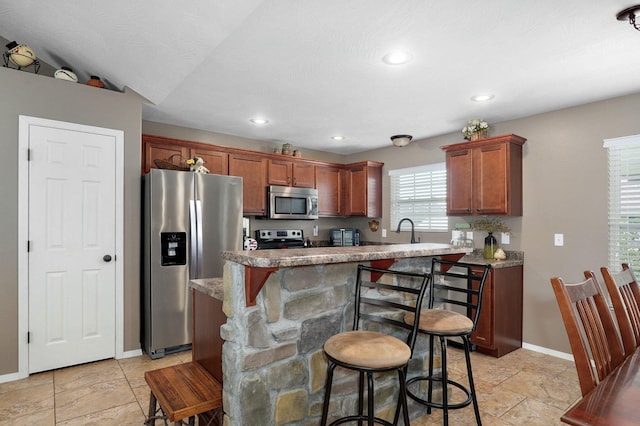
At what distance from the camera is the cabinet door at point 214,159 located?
13.7 feet

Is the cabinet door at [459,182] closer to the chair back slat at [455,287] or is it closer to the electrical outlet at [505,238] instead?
the electrical outlet at [505,238]

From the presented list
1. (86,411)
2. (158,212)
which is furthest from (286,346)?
(158,212)

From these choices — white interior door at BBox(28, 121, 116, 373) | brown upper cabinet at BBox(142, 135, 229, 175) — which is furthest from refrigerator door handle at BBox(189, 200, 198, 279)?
brown upper cabinet at BBox(142, 135, 229, 175)

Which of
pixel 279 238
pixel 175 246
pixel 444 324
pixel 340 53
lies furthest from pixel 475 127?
pixel 175 246

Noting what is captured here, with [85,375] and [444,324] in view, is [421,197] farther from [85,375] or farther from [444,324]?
[85,375]

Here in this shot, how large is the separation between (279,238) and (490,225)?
2655 mm

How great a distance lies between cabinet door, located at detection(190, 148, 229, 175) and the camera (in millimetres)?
4176

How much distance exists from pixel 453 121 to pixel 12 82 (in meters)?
4.11

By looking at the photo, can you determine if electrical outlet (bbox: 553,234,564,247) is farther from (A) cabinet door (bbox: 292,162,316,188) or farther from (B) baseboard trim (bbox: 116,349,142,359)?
(B) baseboard trim (bbox: 116,349,142,359)

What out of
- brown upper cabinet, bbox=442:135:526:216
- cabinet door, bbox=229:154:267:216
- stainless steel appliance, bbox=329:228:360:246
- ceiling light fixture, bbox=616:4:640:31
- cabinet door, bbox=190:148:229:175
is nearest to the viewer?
ceiling light fixture, bbox=616:4:640:31

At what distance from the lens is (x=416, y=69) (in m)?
2.73

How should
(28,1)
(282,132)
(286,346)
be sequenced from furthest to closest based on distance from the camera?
1. (282,132)
2. (28,1)
3. (286,346)

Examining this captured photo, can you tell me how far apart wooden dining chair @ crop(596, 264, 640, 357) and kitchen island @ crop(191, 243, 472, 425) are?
87 cm

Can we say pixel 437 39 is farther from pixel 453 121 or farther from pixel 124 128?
pixel 124 128
